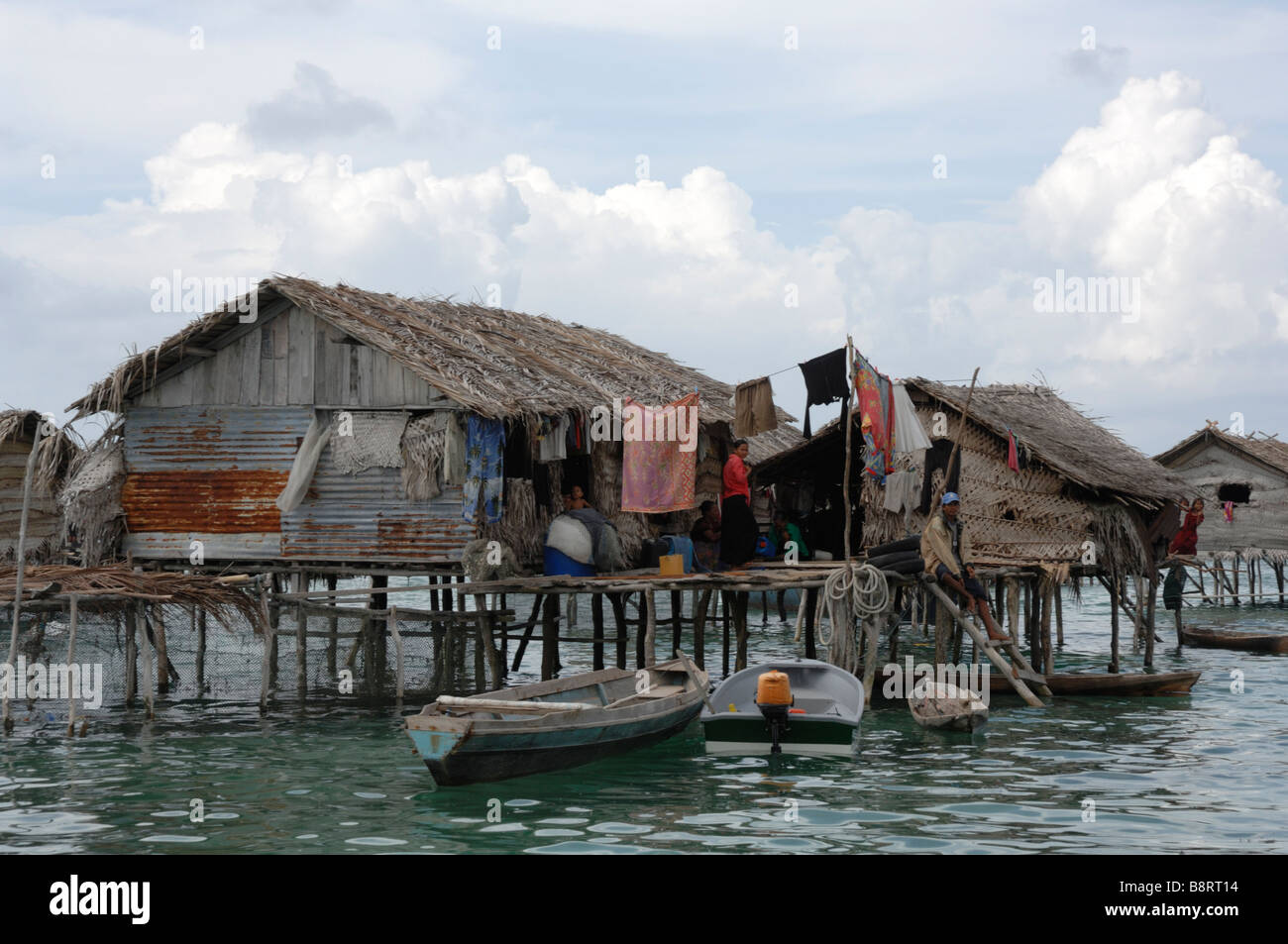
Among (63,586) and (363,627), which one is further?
(363,627)

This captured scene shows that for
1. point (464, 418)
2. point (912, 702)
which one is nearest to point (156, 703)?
point (464, 418)

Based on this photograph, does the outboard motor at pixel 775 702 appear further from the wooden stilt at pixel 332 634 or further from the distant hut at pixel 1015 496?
the wooden stilt at pixel 332 634

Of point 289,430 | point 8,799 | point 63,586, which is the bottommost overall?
point 8,799

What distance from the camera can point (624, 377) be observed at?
21266mm

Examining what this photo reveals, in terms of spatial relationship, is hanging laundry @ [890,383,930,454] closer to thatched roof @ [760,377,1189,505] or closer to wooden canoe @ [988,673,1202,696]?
thatched roof @ [760,377,1189,505]

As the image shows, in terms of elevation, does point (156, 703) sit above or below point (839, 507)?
below

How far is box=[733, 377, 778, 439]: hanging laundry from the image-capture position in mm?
18594

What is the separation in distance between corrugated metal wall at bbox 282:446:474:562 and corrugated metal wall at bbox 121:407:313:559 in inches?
16.9

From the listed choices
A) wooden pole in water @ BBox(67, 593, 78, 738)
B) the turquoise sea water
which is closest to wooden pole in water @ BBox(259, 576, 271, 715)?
the turquoise sea water

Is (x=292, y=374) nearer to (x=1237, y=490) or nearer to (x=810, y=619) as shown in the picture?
(x=810, y=619)

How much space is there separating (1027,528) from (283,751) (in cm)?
1143

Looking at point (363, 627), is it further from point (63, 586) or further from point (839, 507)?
point (839, 507)
